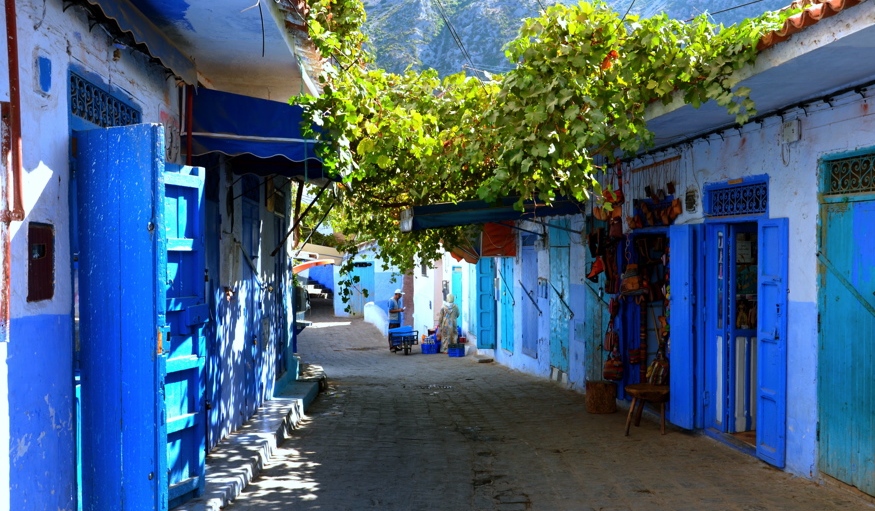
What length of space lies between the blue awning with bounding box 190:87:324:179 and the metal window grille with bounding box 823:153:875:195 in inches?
167

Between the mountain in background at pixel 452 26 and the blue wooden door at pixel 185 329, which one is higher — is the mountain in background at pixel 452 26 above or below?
above

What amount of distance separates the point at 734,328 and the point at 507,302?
29.0 ft

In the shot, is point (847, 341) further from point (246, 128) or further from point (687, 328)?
point (246, 128)

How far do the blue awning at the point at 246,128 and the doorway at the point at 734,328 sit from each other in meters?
4.21

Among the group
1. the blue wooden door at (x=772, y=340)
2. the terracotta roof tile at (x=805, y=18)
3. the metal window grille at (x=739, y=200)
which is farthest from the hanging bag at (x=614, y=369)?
the terracotta roof tile at (x=805, y=18)

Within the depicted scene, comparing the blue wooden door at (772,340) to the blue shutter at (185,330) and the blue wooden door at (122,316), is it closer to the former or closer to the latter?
the blue shutter at (185,330)

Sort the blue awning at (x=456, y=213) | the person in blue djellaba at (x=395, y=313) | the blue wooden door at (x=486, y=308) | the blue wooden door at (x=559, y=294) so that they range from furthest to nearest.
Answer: the person in blue djellaba at (x=395, y=313) < the blue wooden door at (x=486, y=308) < the blue wooden door at (x=559, y=294) < the blue awning at (x=456, y=213)

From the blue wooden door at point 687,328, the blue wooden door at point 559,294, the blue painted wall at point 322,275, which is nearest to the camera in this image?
the blue wooden door at point 687,328

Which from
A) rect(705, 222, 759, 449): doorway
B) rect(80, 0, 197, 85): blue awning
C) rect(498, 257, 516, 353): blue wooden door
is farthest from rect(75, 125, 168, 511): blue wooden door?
rect(498, 257, 516, 353): blue wooden door

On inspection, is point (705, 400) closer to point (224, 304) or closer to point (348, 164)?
point (348, 164)

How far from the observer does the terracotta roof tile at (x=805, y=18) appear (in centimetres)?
463

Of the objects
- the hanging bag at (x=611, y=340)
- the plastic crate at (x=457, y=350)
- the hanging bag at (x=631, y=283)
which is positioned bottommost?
the plastic crate at (x=457, y=350)

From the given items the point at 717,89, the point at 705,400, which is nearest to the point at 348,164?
the point at 717,89

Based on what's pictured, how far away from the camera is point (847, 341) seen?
5.89m
